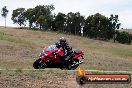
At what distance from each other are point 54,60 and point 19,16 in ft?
362

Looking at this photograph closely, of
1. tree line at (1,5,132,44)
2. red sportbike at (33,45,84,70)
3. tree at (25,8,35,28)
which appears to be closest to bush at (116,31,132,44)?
tree line at (1,5,132,44)

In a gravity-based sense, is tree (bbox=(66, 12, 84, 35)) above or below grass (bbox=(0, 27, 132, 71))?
above

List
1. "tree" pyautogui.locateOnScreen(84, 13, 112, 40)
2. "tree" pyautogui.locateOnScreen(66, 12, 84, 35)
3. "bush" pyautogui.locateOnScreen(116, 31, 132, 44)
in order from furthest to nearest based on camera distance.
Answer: "tree" pyautogui.locateOnScreen(66, 12, 84, 35), "bush" pyautogui.locateOnScreen(116, 31, 132, 44), "tree" pyautogui.locateOnScreen(84, 13, 112, 40)

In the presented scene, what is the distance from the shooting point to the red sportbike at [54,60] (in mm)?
21594

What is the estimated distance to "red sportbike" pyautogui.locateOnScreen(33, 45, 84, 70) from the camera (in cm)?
2159

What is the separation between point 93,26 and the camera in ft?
350

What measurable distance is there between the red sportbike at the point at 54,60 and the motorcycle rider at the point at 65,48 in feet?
0.43

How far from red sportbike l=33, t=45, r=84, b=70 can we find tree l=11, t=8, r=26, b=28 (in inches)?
4172

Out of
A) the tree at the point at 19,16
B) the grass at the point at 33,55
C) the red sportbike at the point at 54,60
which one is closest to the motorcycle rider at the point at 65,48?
the red sportbike at the point at 54,60

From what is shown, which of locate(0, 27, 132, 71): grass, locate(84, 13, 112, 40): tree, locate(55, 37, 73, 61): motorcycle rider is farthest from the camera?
locate(84, 13, 112, 40): tree

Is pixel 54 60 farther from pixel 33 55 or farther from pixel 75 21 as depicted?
pixel 75 21

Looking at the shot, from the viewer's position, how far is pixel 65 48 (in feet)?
71.1

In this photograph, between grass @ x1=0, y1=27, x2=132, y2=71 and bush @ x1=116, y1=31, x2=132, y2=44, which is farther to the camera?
bush @ x1=116, y1=31, x2=132, y2=44

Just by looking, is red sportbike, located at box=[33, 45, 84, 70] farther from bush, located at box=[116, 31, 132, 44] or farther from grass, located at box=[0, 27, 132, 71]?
bush, located at box=[116, 31, 132, 44]
